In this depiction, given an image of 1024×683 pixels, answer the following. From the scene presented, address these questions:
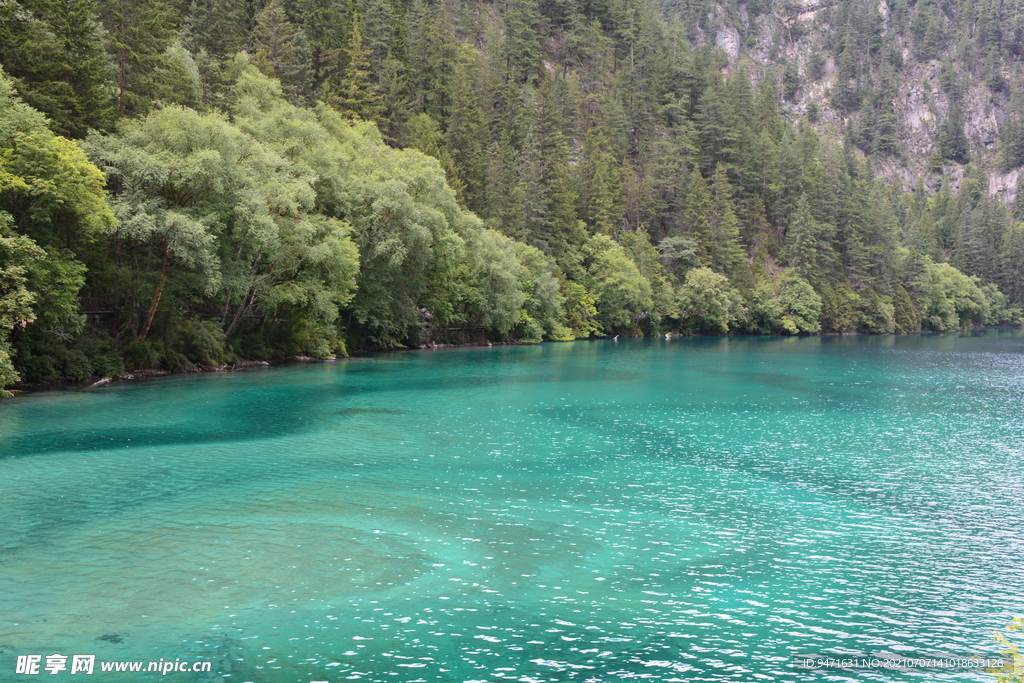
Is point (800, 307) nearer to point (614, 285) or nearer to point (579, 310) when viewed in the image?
point (614, 285)

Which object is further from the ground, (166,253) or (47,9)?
(47,9)

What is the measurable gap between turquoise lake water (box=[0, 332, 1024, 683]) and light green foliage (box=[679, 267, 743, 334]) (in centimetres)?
7745

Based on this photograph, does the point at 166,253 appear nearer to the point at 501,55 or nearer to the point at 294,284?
the point at 294,284

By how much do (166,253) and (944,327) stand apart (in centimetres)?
15143

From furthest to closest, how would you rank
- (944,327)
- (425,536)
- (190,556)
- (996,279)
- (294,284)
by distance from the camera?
(996,279)
(944,327)
(294,284)
(425,536)
(190,556)

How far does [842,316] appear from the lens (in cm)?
13975

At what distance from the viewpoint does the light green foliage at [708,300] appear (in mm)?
122625

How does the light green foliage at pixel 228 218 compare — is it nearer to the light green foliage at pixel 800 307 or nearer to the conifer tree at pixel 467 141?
the conifer tree at pixel 467 141

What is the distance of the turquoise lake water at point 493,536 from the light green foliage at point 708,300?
7745 cm

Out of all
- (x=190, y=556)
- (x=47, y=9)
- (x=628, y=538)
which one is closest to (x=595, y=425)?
(x=628, y=538)

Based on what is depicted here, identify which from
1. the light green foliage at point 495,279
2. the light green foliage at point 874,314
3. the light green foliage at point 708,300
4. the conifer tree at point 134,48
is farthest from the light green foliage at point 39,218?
the light green foliage at point 874,314

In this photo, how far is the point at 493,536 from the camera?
69.1 feet

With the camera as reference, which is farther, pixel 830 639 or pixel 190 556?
pixel 190 556

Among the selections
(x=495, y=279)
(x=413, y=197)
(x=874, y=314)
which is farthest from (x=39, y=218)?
(x=874, y=314)
